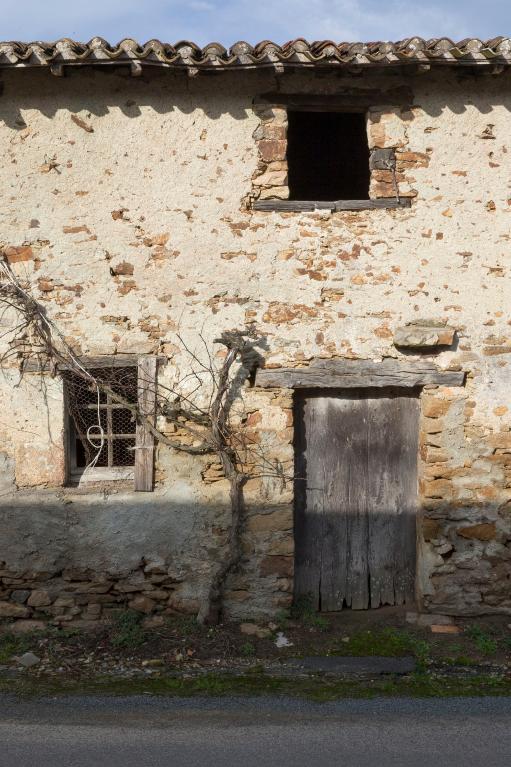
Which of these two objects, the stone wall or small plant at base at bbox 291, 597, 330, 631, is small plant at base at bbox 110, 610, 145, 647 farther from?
small plant at base at bbox 291, 597, 330, 631

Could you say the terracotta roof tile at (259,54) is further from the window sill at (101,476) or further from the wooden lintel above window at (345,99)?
the window sill at (101,476)

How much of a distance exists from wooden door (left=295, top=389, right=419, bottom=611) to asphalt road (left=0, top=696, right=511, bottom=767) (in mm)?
1586

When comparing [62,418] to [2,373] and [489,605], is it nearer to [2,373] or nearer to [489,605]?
[2,373]

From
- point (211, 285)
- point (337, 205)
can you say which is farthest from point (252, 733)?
point (337, 205)

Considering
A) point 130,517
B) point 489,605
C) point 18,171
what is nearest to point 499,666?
point 489,605

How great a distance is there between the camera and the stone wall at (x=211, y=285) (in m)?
5.71

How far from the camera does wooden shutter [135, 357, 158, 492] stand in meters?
5.70

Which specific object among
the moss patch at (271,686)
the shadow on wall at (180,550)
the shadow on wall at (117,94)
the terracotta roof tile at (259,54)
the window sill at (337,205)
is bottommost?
the moss patch at (271,686)

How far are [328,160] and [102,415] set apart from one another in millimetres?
4395

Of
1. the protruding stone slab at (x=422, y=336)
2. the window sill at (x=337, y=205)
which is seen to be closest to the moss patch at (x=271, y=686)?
the protruding stone slab at (x=422, y=336)

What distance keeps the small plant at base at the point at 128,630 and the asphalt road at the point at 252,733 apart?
0.83 m

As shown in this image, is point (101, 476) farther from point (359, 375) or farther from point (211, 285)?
point (359, 375)

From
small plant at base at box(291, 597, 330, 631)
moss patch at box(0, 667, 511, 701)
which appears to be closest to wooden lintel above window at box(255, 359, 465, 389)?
small plant at base at box(291, 597, 330, 631)

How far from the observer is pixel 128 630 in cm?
548
